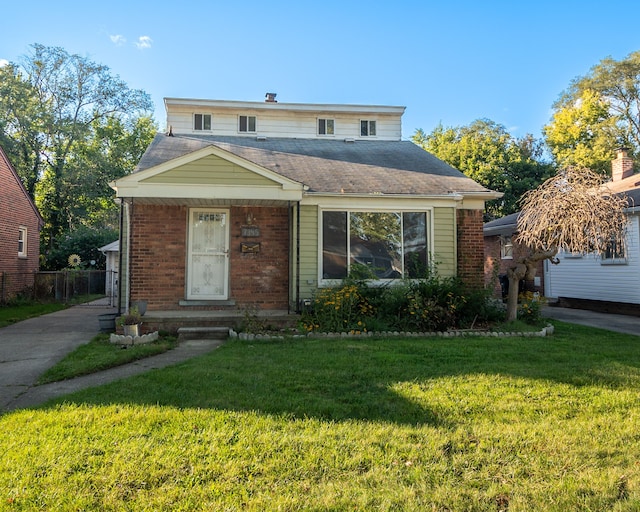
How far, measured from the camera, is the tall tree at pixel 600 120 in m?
25.9

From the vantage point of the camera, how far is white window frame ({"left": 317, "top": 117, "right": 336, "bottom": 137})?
1489cm

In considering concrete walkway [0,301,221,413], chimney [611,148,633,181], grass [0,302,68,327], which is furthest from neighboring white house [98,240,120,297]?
chimney [611,148,633,181]

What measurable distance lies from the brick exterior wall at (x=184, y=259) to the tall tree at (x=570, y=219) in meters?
5.06

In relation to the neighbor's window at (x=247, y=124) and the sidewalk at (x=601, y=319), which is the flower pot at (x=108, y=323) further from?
the sidewalk at (x=601, y=319)

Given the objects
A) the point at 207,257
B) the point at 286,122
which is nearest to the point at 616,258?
the point at 286,122

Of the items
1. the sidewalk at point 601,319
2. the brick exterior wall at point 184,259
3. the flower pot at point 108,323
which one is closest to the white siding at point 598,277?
the sidewalk at point 601,319

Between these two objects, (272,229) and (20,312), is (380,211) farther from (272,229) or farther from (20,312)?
(20,312)

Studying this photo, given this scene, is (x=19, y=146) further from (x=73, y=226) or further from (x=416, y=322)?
(x=416, y=322)

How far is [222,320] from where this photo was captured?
8273 mm

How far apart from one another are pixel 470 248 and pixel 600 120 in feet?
79.3

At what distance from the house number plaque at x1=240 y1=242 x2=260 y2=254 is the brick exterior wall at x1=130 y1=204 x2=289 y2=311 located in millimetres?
66

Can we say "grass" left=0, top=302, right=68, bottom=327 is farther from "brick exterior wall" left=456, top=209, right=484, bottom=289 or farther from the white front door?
"brick exterior wall" left=456, top=209, right=484, bottom=289

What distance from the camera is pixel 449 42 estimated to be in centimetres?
1255

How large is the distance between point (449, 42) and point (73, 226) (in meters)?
26.4
